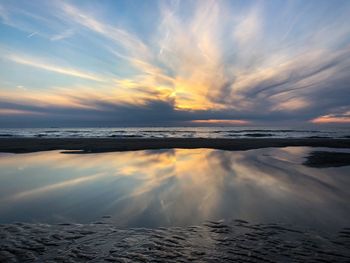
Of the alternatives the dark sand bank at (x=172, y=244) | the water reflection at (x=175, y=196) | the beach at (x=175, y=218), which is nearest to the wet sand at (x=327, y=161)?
Result: the water reflection at (x=175, y=196)

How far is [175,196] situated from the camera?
8430 millimetres

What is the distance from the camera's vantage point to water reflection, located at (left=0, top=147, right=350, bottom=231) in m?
6.61

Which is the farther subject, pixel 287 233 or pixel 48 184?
pixel 48 184

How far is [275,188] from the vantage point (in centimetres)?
952

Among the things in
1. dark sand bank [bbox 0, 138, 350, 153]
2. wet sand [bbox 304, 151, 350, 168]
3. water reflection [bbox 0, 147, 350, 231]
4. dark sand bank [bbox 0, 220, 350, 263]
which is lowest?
dark sand bank [bbox 0, 220, 350, 263]

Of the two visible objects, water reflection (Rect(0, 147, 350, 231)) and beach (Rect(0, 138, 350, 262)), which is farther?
water reflection (Rect(0, 147, 350, 231))

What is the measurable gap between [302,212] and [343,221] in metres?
0.94

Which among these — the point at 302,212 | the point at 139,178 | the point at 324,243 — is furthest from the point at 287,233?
the point at 139,178

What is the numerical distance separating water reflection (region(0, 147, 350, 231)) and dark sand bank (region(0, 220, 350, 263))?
1.89 feet

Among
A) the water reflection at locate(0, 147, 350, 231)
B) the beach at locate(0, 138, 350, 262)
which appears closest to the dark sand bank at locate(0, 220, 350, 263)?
the beach at locate(0, 138, 350, 262)

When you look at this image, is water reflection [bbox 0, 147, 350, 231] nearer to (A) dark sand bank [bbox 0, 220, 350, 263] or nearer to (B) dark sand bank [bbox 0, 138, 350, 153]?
(A) dark sand bank [bbox 0, 220, 350, 263]

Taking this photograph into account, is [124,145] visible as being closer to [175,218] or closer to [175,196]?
[175,196]

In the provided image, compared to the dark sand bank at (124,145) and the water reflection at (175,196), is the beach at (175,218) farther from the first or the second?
the dark sand bank at (124,145)

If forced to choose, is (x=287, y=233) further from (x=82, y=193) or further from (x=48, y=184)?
(x=48, y=184)
